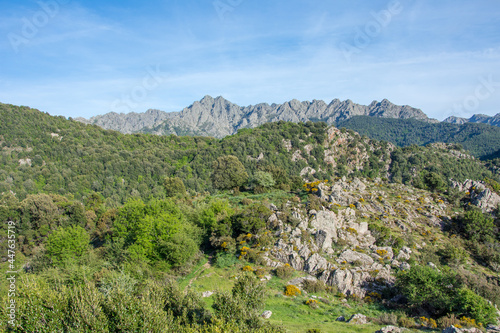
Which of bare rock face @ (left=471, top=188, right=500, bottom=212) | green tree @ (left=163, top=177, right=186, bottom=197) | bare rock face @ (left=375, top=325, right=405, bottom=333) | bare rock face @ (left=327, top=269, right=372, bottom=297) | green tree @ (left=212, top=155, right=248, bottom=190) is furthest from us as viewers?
green tree @ (left=163, top=177, right=186, bottom=197)

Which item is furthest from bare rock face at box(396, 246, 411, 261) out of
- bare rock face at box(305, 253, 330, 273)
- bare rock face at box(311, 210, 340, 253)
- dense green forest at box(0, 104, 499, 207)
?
dense green forest at box(0, 104, 499, 207)

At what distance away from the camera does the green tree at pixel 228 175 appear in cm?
6216

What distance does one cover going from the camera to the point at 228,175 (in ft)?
208

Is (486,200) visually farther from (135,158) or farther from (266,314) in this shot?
(135,158)

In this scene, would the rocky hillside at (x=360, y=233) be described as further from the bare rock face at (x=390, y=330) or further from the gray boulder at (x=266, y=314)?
the bare rock face at (x=390, y=330)

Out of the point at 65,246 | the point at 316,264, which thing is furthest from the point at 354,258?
the point at 65,246

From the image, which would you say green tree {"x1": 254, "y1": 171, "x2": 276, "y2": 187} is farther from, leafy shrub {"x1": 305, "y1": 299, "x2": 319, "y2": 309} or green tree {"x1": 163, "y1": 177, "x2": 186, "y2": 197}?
leafy shrub {"x1": 305, "y1": 299, "x2": 319, "y2": 309}

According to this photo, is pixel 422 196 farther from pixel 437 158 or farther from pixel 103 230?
pixel 437 158

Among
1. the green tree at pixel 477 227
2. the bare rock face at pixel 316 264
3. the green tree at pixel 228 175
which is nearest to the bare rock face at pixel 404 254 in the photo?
the bare rock face at pixel 316 264

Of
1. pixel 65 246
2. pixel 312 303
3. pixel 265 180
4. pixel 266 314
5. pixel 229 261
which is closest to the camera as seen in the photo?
pixel 266 314

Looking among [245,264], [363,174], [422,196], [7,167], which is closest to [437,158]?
[363,174]

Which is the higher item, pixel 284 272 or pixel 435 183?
pixel 435 183

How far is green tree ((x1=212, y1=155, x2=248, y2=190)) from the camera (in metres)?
62.2

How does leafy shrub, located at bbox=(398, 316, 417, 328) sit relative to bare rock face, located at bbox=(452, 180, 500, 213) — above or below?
below
